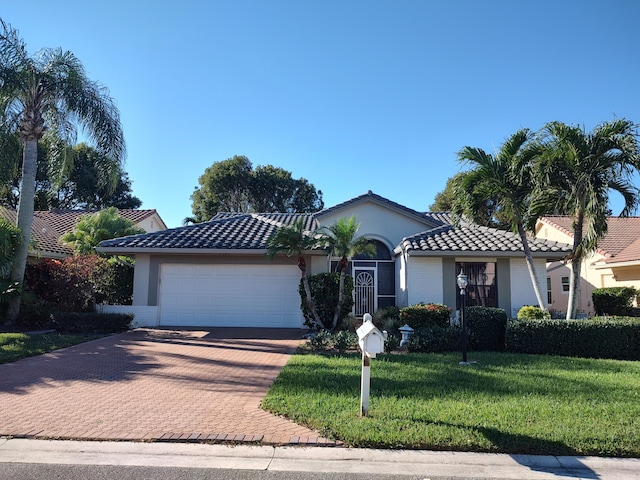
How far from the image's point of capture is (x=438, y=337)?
11094mm

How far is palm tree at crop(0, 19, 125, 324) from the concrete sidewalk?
11718mm

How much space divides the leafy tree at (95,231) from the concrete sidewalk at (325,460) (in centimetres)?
1512

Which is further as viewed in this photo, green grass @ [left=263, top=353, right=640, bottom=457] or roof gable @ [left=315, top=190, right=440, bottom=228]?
roof gable @ [left=315, top=190, right=440, bottom=228]

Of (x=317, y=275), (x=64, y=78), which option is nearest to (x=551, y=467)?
(x=317, y=275)

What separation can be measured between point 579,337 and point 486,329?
6.60ft

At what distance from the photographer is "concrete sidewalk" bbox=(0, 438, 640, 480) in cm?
449

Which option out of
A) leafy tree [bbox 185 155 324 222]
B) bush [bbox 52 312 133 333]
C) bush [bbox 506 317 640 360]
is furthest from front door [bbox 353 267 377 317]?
leafy tree [bbox 185 155 324 222]

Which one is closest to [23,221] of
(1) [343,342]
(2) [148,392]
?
(2) [148,392]

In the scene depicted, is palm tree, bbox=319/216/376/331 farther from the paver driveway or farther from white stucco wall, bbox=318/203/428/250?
white stucco wall, bbox=318/203/428/250

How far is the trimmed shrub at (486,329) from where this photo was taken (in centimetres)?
1120

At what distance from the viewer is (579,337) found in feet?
34.3

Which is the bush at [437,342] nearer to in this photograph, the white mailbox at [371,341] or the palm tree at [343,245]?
the palm tree at [343,245]

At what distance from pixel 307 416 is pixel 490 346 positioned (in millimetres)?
6952

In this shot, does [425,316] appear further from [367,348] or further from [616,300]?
[616,300]
